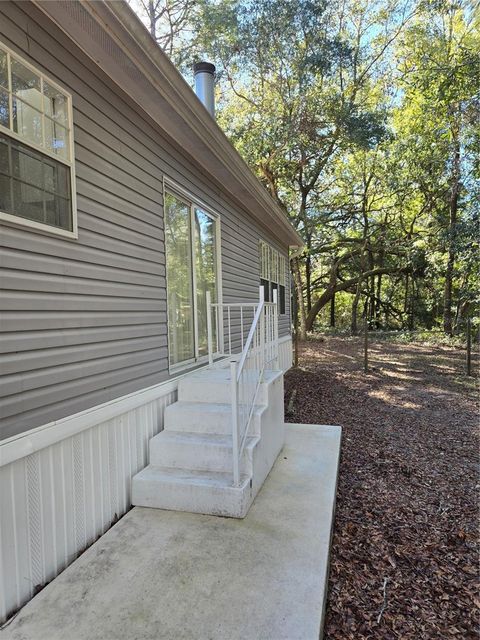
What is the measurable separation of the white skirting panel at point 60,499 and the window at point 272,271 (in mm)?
4363

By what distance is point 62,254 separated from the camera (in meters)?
2.30

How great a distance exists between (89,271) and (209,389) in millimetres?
1557

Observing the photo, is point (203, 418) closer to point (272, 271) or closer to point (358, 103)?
point (272, 271)

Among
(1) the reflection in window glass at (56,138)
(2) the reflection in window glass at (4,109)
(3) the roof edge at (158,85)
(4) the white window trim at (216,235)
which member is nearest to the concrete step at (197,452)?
(4) the white window trim at (216,235)

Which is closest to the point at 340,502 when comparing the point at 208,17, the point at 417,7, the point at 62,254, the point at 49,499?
the point at 49,499

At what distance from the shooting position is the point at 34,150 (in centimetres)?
214

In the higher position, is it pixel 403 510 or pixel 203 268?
pixel 203 268

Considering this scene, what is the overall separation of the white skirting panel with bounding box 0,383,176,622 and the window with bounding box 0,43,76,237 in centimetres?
129

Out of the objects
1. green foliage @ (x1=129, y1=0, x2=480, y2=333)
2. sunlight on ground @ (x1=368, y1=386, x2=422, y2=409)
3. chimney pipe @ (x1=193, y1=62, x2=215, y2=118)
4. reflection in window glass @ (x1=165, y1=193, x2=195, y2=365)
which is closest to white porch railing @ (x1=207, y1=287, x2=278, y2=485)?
reflection in window glass @ (x1=165, y1=193, x2=195, y2=365)

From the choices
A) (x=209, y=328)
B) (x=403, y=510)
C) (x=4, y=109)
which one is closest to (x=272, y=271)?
(x=209, y=328)

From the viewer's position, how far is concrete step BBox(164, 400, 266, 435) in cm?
321

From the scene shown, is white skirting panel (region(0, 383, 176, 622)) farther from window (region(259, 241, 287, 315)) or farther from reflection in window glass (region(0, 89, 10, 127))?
window (region(259, 241, 287, 315))

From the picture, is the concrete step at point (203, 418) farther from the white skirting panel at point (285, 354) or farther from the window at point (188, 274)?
the white skirting panel at point (285, 354)

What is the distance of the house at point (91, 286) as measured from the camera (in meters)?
1.99
